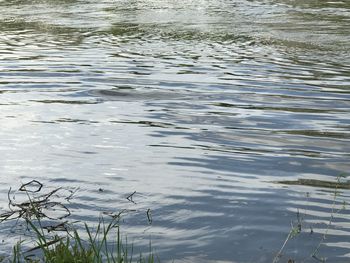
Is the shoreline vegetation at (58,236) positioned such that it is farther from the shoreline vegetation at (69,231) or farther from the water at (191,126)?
the water at (191,126)

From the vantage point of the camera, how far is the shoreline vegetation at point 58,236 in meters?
4.22

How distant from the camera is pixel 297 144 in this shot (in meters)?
8.08

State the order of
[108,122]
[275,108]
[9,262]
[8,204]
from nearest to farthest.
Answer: [9,262], [8,204], [108,122], [275,108]

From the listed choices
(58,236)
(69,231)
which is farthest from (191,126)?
(58,236)

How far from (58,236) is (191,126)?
13.7 feet

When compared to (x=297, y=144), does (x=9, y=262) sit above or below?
above

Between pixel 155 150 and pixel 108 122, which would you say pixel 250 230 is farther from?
pixel 108 122

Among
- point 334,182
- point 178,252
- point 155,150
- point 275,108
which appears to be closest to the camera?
point 178,252

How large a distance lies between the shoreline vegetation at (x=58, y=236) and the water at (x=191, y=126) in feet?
0.49

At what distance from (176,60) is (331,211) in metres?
7.73

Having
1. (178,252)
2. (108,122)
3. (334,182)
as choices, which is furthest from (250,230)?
(108,122)

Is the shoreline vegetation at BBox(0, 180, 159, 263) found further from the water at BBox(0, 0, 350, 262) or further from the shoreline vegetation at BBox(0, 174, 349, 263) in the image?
the water at BBox(0, 0, 350, 262)

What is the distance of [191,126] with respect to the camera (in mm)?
8945

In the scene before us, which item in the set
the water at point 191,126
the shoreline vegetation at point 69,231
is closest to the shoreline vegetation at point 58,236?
the shoreline vegetation at point 69,231
